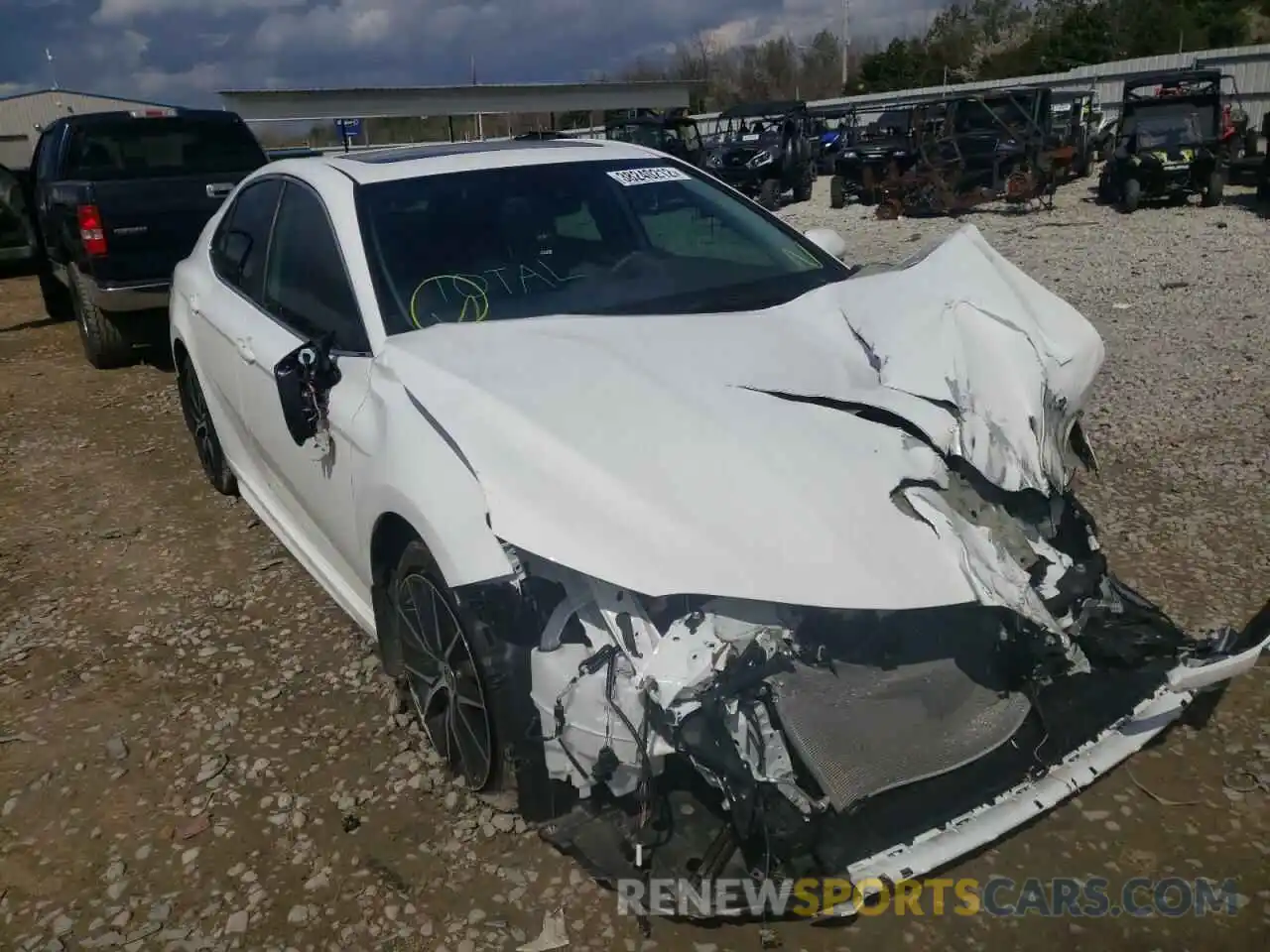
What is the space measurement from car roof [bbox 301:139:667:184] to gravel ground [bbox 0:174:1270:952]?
5.64 feet

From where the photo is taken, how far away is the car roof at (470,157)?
342 cm

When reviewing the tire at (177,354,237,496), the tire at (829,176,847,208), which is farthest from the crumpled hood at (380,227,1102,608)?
the tire at (829,176,847,208)

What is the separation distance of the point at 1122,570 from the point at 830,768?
2.26 meters

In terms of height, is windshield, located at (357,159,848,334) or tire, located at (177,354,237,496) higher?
windshield, located at (357,159,848,334)

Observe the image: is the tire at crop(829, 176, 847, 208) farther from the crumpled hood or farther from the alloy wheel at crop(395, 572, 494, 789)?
the alloy wheel at crop(395, 572, 494, 789)

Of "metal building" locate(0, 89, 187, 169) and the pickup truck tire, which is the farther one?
"metal building" locate(0, 89, 187, 169)

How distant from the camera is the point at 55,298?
10.8 meters

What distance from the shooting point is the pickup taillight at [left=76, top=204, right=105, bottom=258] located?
6785 millimetres

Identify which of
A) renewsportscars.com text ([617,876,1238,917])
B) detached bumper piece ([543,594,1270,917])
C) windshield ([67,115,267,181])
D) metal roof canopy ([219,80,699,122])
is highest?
metal roof canopy ([219,80,699,122])

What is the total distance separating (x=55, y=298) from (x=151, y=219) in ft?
16.0

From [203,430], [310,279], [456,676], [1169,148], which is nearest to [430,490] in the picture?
[456,676]

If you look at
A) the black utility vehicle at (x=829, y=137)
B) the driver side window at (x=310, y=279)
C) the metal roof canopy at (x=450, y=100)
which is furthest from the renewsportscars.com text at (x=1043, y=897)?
the metal roof canopy at (x=450, y=100)

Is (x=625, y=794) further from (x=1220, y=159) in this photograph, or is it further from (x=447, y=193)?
(x=1220, y=159)

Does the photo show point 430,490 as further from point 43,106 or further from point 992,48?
point 992,48
